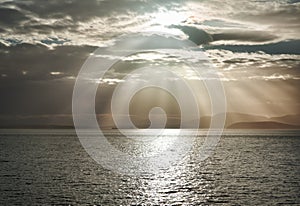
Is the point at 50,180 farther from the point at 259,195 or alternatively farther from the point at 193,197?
the point at 259,195

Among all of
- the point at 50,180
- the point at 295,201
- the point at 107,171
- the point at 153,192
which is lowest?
the point at 107,171

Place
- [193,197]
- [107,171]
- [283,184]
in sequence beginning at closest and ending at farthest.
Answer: [193,197] < [283,184] < [107,171]

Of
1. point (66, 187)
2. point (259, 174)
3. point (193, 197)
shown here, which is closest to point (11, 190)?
point (66, 187)

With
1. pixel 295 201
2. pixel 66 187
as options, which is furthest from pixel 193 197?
pixel 66 187

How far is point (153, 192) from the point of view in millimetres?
70562

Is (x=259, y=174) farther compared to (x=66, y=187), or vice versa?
(x=259, y=174)

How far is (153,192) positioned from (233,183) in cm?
1945

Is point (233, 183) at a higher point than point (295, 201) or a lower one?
lower

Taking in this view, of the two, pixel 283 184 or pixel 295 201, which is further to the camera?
pixel 283 184

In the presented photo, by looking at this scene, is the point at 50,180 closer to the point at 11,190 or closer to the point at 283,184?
the point at 11,190

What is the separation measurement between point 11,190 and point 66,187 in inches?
376

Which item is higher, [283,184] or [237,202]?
[237,202]

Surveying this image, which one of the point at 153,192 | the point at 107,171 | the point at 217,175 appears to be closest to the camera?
the point at 153,192

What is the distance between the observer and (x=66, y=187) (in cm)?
7481
